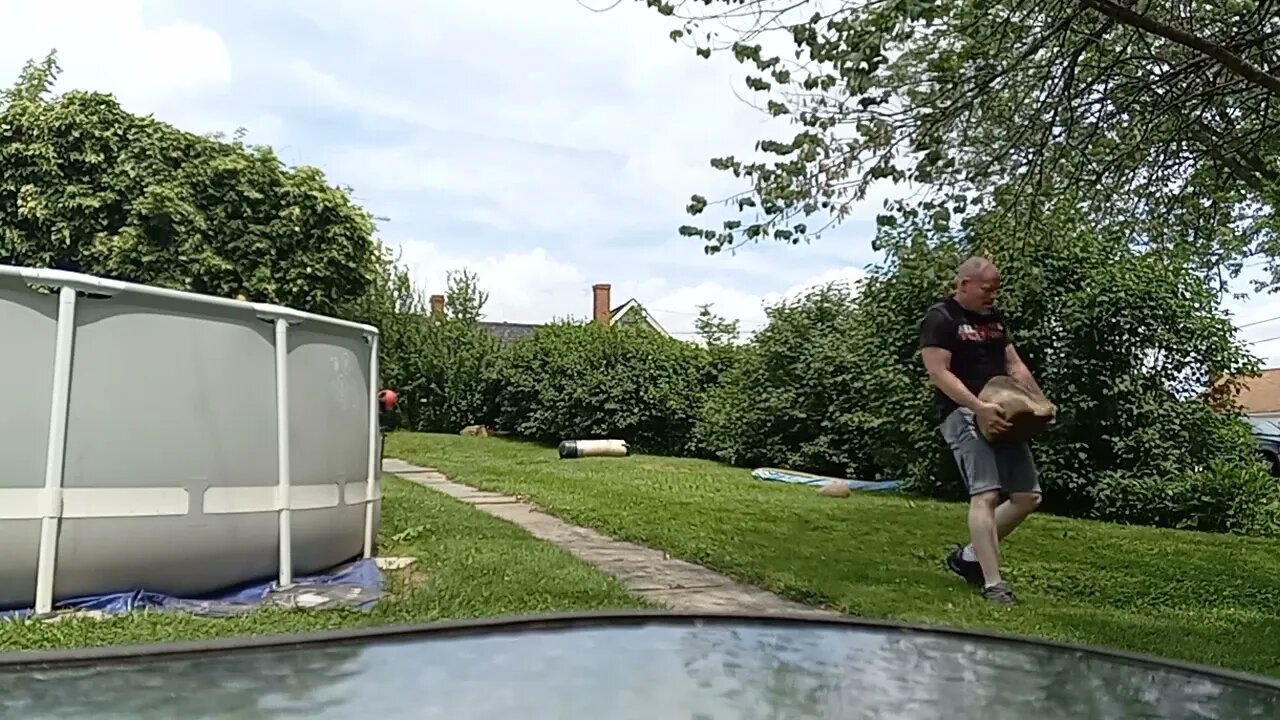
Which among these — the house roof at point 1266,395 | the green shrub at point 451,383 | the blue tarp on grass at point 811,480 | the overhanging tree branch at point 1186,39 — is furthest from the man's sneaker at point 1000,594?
the house roof at point 1266,395

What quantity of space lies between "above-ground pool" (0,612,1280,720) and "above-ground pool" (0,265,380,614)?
2880mm

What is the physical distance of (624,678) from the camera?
1539mm

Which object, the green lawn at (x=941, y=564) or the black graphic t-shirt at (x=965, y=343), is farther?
the black graphic t-shirt at (x=965, y=343)

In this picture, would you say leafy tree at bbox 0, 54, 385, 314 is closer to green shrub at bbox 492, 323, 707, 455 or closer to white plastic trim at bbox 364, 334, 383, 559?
green shrub at bbox 492, 323, 707, 455

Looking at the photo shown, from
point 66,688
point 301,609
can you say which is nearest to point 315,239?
point 301,609

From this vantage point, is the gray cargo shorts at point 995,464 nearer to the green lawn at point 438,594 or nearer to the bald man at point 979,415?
the bald man at point 979,415

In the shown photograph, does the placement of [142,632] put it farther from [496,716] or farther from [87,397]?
[496,716]

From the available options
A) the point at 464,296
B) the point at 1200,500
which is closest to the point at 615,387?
the point at 464,296

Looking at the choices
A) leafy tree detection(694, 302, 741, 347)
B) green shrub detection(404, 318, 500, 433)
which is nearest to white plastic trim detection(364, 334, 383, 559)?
leafy tree detection(694, 302, 741, 347)

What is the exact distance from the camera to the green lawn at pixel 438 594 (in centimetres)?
368

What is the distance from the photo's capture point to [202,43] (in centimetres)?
1048

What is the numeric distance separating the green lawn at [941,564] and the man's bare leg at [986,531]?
0.50 feet

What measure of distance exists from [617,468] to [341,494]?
8.46 m

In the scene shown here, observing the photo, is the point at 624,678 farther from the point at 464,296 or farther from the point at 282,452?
the point at 464,296
